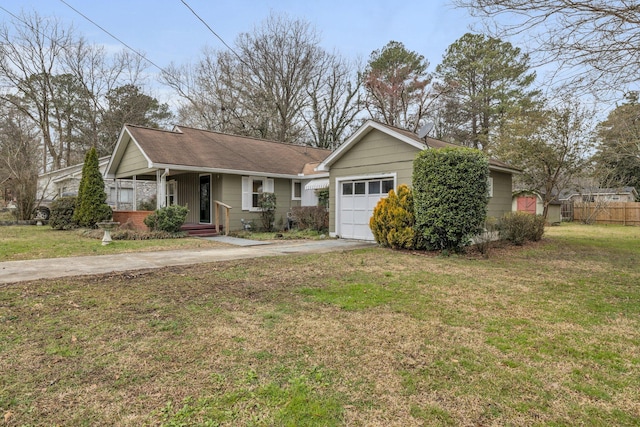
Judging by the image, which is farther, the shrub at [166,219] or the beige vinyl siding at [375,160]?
the shrub at [166,219]

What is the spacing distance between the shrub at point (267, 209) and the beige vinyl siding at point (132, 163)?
Result: 4.62 m

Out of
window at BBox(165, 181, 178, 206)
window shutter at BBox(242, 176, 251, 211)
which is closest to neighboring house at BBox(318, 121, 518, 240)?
window shutter at BBox(242, 176, 251, 211)

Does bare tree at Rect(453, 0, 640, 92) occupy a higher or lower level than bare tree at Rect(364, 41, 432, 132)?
lower

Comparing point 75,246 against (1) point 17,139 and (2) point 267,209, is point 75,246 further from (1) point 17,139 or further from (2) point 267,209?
(1) point 17,139

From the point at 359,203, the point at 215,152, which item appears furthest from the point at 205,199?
the point at 359,203

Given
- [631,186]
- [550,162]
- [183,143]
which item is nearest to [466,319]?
[183,143]

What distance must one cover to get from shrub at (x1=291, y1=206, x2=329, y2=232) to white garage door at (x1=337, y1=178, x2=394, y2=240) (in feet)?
4.27

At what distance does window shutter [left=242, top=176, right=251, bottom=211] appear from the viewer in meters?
14.8

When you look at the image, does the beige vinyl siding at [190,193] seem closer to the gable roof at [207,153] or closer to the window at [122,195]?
the gable roof at [207,153]

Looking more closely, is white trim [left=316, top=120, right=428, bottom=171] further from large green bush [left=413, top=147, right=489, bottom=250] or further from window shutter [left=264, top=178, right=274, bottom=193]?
window shutter [left=264, top=178, right=274, bottom=193]

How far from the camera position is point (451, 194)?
8586 millimetres

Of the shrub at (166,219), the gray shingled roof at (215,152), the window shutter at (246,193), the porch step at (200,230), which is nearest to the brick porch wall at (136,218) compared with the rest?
the shrub at (166,219)

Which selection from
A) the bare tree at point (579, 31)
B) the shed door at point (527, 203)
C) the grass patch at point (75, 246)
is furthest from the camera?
the shed door at point (527, 203)

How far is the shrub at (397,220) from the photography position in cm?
951
